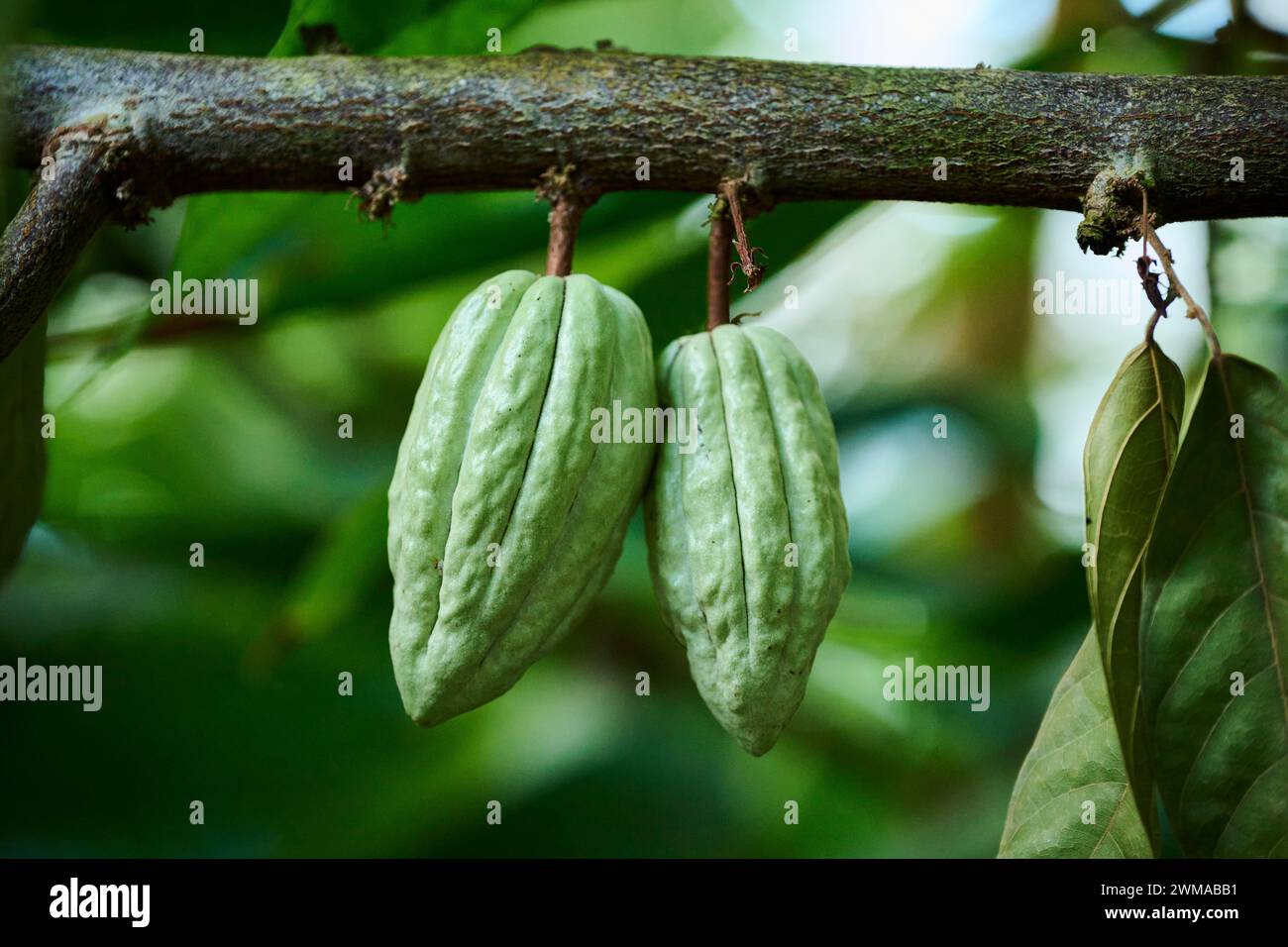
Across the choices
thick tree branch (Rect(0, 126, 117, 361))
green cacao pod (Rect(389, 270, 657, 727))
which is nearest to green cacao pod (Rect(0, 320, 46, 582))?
thick tree branch (Rect(0, 126, 117, 361))

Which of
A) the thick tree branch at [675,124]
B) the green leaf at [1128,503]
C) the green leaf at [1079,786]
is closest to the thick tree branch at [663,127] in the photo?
the thick tree branch at [675,124]

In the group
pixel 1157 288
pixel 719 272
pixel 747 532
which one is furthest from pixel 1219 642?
pixel 719 272

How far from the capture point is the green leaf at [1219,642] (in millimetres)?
869

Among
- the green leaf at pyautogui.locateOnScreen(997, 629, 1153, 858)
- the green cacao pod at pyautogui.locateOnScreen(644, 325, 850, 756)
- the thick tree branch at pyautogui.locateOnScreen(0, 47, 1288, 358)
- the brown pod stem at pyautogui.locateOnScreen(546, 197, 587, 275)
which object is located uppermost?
the thick tree branch at pyautogui.locateOnScreen(0, 47, 1288, 358)

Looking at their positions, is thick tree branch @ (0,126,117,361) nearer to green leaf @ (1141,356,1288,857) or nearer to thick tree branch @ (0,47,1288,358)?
thick tree branch @ (0,47,1288,358)

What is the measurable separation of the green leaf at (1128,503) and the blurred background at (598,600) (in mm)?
518

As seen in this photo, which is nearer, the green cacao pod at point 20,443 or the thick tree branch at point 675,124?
the thick tree branch at point 675,124

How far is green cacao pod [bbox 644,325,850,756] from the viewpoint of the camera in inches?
33.7

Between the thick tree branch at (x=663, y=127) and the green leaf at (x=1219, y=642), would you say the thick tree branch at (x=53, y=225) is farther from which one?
the green leaf at (x=1219, y=642)

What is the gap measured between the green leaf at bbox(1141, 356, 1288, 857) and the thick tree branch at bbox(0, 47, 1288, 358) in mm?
205

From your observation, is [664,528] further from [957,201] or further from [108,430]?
[108,430]

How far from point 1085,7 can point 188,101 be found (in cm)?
115

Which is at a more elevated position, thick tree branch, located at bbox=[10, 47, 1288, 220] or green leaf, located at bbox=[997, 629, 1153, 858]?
thick tree branch, located at bbox=[10, 47, 1288, 220]

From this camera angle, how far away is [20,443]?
1.09m
